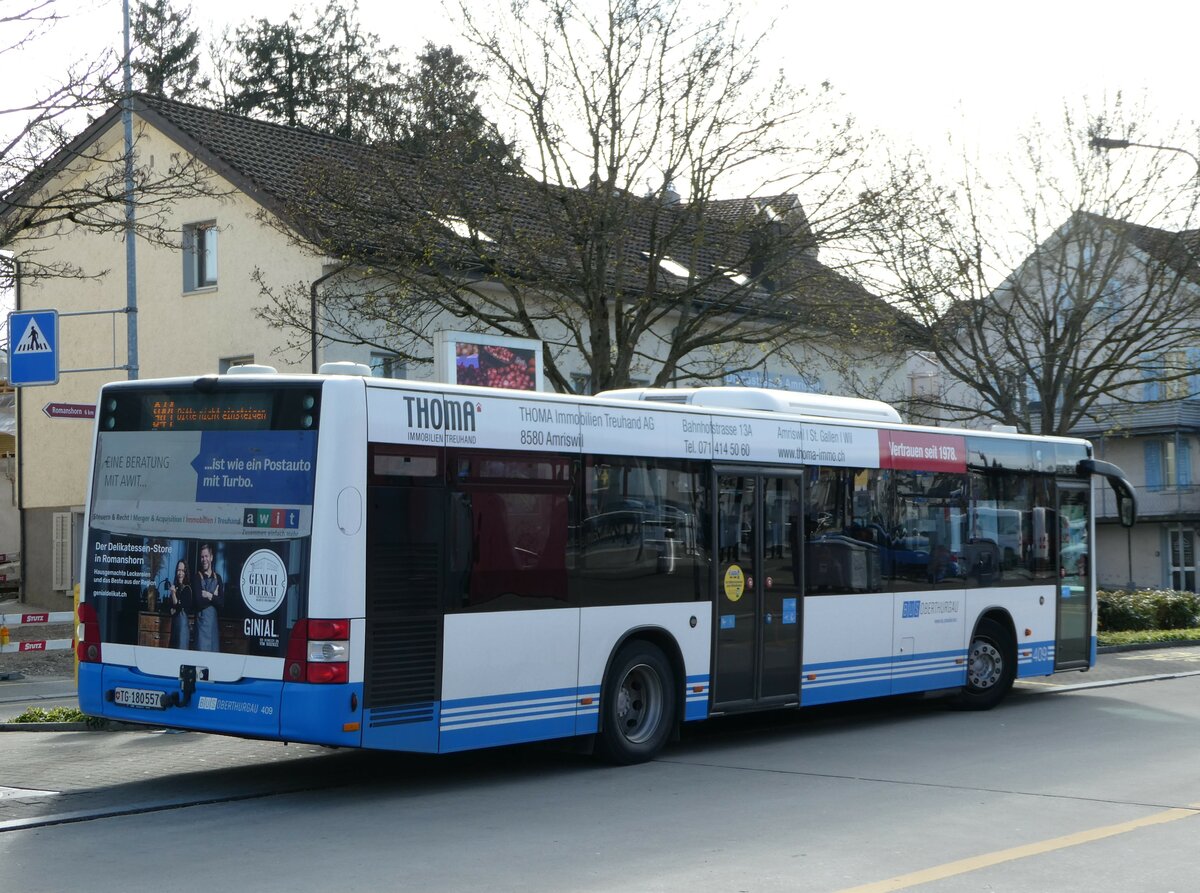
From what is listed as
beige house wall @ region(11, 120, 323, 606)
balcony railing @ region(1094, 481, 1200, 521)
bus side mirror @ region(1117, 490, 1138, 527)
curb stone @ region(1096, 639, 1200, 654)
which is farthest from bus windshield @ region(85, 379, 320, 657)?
balcony railing @ region(1094, 481, 1200, 521)

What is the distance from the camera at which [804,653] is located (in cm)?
1333

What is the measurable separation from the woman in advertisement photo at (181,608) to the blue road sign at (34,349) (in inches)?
323

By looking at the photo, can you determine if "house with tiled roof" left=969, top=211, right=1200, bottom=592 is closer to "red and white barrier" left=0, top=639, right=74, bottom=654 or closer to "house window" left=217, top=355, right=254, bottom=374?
"house window" left=217, top=355, right=254, bottom=374

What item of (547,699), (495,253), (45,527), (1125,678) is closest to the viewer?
(547,699)

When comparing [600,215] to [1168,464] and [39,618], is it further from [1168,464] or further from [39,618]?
[1168,464]

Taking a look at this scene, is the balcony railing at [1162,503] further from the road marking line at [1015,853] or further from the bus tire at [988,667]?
the road marking line at [1015,853]

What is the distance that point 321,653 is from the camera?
9.55 metres

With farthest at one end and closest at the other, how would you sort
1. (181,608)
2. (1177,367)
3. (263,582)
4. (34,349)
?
(1177,367) < (34,349) < (181,608) < (263,582)

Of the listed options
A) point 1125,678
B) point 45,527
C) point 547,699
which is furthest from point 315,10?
point 547,699

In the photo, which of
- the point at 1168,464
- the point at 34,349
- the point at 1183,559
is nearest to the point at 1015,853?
the point at 34,349

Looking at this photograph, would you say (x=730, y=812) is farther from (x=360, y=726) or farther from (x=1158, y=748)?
(x=1158, y=748)

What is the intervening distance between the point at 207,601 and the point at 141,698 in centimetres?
82

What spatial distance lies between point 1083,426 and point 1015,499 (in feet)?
150

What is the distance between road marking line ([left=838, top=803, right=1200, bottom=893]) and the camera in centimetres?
736
